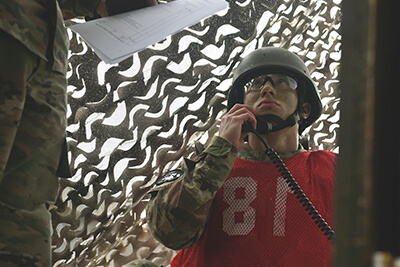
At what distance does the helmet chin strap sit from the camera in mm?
2822

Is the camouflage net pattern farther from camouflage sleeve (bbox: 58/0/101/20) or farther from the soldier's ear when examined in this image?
camouflage sleeve (bbox: 58/0/101/20)

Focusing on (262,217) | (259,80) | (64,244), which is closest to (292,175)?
(262,217)

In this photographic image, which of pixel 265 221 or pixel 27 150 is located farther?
pixel 265 221

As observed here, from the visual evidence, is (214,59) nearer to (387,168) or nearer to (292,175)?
(292,175)

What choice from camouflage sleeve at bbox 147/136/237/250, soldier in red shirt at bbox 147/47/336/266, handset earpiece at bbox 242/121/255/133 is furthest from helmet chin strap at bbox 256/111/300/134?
camouflage sleeve at bbox 147/136/237/250

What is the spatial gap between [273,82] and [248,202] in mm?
833

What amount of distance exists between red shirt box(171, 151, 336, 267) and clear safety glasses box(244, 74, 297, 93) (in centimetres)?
50

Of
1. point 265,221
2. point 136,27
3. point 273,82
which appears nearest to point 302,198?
point 265,221

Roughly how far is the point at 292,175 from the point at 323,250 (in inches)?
17.3

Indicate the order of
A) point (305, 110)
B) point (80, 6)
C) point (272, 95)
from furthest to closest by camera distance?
1. point (305, 110)
2. point (272, 95)
3. point (80, 6)

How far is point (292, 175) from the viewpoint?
8.90 ft

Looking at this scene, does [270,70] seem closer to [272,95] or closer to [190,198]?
[272,95]

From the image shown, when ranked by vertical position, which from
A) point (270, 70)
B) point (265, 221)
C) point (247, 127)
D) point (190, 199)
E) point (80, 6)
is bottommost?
point (265, 221)

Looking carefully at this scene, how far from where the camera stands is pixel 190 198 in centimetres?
246
